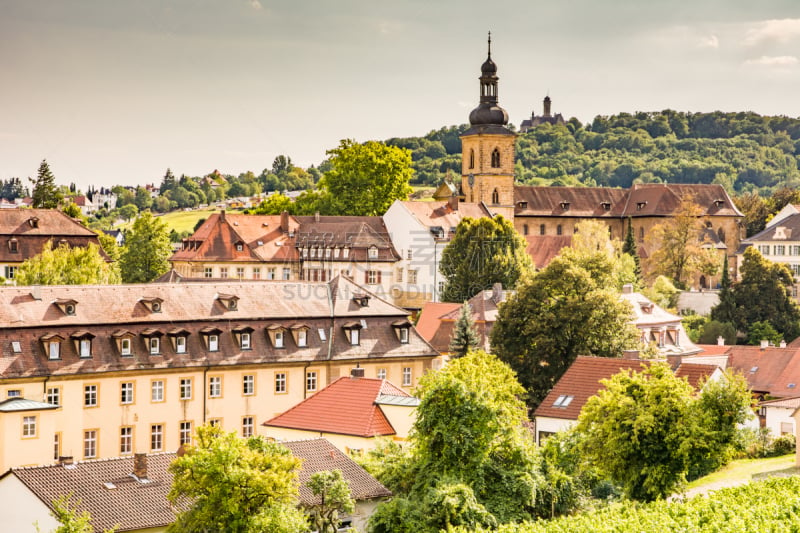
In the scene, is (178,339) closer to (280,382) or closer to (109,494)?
(280,382)

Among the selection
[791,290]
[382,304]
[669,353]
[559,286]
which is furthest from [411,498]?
[791,290]

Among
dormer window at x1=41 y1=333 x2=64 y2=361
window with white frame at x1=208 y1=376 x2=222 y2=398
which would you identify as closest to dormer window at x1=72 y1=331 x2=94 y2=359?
dormer window at x1=41 y1=333 x2=64 y2=361

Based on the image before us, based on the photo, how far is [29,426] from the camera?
43.8 metres

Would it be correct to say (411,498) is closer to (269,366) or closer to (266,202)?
(269,366)

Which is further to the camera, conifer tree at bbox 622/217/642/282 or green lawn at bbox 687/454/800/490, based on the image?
conifer tree at bbox 622/217/642/282

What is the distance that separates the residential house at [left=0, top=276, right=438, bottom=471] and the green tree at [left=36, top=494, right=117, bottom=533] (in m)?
12.3

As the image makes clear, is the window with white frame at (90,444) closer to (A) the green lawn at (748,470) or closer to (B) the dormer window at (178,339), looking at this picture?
(B) the dormer window at (178,339)

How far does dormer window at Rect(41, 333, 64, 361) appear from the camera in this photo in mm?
49681

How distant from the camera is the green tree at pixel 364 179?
102812 mm

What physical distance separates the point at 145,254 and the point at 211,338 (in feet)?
160

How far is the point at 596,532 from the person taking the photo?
2986cm

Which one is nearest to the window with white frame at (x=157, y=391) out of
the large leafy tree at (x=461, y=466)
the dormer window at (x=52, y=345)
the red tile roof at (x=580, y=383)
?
the dormer window at (x=52, y=345)

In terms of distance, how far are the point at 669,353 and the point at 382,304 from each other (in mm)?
20096

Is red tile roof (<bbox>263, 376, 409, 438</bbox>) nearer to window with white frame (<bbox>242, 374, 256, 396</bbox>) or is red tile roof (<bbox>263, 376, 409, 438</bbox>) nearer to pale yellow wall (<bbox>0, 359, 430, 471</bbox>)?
pale yellow wall (<bbox>0, 359, 430, 471</bbox>)
